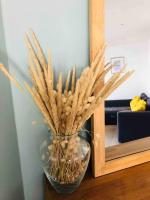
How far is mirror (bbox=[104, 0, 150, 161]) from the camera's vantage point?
752 mm

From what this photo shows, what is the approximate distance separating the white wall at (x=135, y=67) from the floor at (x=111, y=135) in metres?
0.15

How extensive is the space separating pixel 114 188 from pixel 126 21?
724mm

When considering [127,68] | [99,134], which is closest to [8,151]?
[99,134]

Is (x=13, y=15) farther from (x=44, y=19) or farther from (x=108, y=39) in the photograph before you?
(x=108, y=39)

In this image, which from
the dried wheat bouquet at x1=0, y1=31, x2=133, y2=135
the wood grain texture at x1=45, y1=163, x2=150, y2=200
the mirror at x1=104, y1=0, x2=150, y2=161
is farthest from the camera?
the mirror at x1=104, y1=0, x2=150, y2=161

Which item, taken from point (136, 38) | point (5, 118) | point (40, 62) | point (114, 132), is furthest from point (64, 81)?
point (136, 38)

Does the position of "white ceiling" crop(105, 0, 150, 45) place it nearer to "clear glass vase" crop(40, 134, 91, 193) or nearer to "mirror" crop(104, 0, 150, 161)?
"mirror" crop(104, 0, 150, 161)

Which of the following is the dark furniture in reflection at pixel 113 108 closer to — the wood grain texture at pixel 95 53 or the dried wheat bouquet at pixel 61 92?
the wood grain texture at pixel 95 53

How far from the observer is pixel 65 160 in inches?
22.7

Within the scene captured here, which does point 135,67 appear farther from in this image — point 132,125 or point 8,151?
point 8,151

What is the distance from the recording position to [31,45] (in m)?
0.56

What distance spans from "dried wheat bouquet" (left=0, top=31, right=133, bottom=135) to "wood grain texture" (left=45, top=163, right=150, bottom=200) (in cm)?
25

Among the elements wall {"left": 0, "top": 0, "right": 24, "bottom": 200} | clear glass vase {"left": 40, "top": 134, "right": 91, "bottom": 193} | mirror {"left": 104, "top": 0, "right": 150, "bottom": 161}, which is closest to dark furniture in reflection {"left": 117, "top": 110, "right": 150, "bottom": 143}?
mirror {"left": 104, "top": 0, "right": 150, "bottom": 161}

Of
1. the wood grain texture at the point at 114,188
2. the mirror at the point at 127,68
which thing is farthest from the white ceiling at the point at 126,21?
the wood grain texture at the point at 114,188
